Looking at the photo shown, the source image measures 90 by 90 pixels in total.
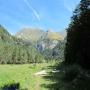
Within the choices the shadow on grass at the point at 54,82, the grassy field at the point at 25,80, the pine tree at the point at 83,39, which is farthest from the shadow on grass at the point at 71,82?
the pine tree at the point at 83,39

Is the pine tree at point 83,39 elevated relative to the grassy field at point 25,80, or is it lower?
elevated

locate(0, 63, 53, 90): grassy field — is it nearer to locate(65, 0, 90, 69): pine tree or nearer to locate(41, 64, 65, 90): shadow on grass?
locate(41, 64, 65, 90): shadow on grass

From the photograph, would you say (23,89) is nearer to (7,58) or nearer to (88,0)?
(88,0)

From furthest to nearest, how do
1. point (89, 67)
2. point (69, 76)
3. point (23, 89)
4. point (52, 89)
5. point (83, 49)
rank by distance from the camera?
point (83, 49), point (89, 67), point (69, 76), point (23, 89), point (52, 89)

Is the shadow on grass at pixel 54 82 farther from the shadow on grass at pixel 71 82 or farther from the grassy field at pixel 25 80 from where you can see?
the grassy field at pixel 25 80

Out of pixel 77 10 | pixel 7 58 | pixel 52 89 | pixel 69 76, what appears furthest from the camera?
pixel 7 58

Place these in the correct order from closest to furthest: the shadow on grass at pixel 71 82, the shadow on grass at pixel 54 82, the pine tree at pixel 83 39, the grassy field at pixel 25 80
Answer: the shadow on grass at pixel 71 82, the shadow on grass at pixel 54 82, the grassy field at pixel 25 80, the pine tree at pixel 83 39

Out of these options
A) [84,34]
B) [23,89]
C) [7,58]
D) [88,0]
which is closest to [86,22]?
[84,34]

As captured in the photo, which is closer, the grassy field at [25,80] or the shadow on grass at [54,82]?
the shadow on grass at [54,82]

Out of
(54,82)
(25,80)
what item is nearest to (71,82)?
(54,82)

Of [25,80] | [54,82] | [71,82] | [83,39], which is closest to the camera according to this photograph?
[71,82]

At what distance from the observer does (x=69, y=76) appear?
39.3 meters

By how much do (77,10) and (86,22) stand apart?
18.3 m

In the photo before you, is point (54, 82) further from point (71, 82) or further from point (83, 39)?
point (83, 39)
